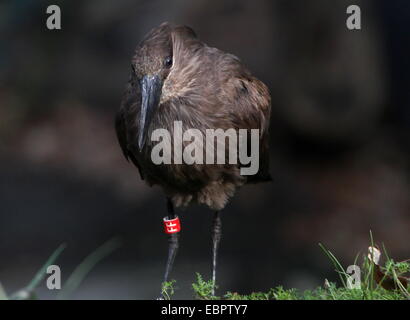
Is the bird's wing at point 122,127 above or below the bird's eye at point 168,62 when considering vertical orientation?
below

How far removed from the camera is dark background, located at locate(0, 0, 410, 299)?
8.52 meters

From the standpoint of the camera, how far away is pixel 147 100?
16.7 ft

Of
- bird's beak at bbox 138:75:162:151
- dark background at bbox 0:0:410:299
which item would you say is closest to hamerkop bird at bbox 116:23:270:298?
bird's beak at bbox 138:75:162:151

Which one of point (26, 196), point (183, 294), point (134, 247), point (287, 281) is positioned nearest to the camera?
point (183, 294)

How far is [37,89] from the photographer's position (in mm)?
10203

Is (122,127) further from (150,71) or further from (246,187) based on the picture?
(246,187)

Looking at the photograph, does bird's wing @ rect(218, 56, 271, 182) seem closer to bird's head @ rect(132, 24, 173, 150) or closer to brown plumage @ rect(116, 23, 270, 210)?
brown plumage @ rect(116, 23, 270, 210)

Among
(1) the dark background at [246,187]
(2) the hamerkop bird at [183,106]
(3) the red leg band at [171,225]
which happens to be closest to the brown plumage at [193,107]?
(2) the hamerkop bird at [183,106]

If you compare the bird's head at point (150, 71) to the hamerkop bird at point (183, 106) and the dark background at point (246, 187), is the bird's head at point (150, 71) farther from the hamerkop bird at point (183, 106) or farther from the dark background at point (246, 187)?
the dark background at point (246, 187)

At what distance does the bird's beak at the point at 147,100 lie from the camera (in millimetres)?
5086

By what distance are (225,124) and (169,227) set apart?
819 mm

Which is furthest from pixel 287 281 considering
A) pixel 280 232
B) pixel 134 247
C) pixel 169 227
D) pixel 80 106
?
pixel 80 106

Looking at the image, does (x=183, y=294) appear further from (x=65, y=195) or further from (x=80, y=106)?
(x=80, y=106)

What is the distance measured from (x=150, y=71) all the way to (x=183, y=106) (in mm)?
464
